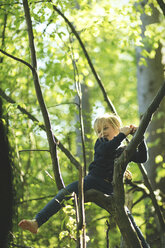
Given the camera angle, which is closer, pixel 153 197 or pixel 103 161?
pixel 103 161

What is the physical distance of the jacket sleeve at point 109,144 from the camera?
257 cm

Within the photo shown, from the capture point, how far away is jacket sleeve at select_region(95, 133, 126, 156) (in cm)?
257

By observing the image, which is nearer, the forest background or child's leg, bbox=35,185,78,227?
child's leg, bbox=35,185,78,227

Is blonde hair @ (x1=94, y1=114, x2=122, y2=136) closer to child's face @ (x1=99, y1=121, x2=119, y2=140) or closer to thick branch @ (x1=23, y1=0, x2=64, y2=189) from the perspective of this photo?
child's face @ (x1=99, y1=121, x2=119, y2=140)

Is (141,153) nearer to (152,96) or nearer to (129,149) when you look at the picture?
(129,149)

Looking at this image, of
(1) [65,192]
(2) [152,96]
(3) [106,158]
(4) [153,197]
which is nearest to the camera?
(1) [65,192]

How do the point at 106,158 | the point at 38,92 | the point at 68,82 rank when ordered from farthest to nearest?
1. the point at 68,82
2. the point at 106,158
3. the point at 38,92

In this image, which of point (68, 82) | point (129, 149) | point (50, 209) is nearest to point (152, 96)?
point (68, 82)

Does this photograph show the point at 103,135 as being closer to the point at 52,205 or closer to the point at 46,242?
the point at 52,205

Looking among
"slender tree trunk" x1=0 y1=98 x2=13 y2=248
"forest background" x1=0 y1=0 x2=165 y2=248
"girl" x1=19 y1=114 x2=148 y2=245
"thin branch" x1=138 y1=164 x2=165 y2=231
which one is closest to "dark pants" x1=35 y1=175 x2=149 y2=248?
"girl" x1=19 y1=114 x2=148 y2=245

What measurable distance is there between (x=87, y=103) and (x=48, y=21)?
2.75 meters

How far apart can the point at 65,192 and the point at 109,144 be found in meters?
0.54

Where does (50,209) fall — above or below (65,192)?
below

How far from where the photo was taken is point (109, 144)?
2.65 meters
